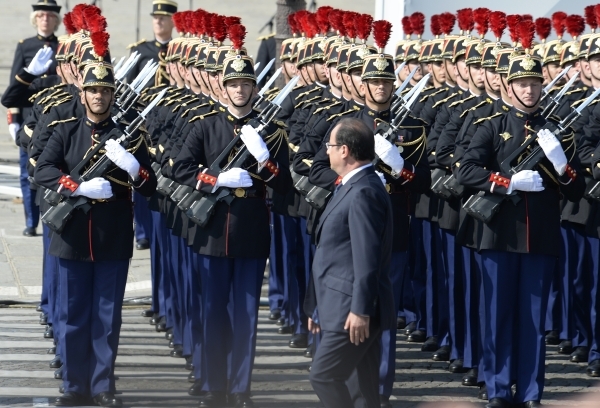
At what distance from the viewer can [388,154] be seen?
354 inches

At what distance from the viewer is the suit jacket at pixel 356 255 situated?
6914 millimetres

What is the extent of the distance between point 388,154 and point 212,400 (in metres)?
2.00

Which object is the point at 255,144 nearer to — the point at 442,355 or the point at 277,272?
the point at 442,355

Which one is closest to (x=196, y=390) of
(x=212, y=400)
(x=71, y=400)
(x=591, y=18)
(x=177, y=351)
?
(x=212, y=400)

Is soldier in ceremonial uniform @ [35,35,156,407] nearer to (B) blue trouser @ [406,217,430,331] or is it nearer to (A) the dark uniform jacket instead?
(A) the dark uniform jacket

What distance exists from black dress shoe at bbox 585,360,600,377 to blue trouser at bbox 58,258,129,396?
3.61m

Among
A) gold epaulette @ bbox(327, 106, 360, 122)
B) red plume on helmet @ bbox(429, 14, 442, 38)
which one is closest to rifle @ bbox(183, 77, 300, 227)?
gold epaulette @ bbox(327, 106, 360, 122)

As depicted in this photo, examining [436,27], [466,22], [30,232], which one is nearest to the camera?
[466,22]

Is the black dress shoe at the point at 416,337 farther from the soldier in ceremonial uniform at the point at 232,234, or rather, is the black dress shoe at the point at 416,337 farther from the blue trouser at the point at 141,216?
the blue trouser at the point at 141,216

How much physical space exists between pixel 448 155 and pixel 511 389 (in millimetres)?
1942

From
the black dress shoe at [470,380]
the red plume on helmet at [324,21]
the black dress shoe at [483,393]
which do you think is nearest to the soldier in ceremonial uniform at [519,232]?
the black dress shoe at [483,393]

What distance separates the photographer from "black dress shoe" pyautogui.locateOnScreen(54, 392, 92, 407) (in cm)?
891

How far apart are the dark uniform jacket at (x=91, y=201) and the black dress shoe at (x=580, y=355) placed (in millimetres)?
3765

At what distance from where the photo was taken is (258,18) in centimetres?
2661
